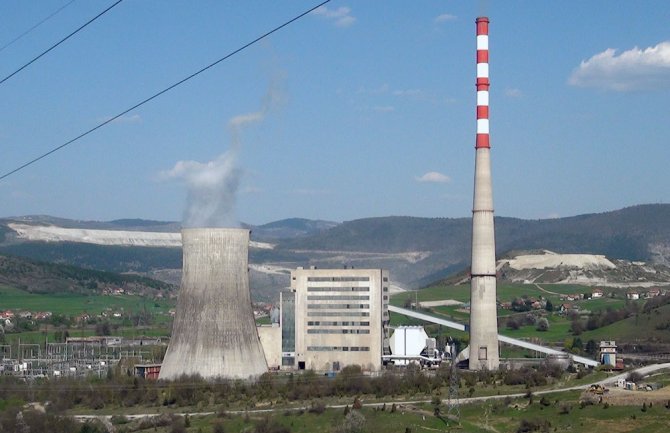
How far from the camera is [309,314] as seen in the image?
171 ft

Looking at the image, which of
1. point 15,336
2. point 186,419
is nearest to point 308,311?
point 186,419

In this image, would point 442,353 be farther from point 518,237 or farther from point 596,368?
point 518,237

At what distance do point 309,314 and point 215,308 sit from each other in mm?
13240

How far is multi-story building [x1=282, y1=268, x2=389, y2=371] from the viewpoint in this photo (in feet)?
170

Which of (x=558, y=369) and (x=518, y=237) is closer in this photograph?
(x=558, y=369)

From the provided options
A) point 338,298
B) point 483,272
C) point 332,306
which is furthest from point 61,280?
point 483,272

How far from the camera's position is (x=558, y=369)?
46.4 metres

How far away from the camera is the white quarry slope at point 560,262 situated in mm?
112062

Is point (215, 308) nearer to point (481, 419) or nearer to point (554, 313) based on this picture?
point (481, 419)

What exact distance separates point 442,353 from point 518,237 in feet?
430

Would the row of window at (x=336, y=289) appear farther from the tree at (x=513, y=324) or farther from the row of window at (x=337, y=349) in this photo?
the tree at (x=513, y=324)

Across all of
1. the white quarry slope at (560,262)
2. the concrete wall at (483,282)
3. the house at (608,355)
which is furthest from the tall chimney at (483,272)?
the white quarry slope at (560,262)

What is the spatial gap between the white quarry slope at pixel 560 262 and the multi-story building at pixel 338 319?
2453 inches

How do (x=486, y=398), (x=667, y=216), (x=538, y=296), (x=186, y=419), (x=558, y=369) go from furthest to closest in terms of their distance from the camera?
(x=667, y=216) → (x=538, y=296) → (x=558, y=369) → (x=486, y=398) → (x=186, y=419)
